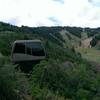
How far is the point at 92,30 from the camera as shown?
16612 cm

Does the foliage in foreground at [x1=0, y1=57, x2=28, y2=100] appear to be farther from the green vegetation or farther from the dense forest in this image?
the green vegetation

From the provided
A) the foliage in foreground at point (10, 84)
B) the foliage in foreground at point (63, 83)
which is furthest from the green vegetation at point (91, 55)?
the foliage in foreground at point (10, 84)

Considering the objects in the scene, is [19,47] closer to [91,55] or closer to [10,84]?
[10,84]

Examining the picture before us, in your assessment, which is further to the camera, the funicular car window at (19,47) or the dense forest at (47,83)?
the funicular car window at (19,47)

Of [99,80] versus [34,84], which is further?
[99,80]

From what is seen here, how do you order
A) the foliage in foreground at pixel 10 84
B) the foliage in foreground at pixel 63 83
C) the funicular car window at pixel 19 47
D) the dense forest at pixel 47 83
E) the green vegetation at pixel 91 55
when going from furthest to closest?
the green vegetation at pixel 91 55
the funicular car window at pixel 19 47
the foliage in foreground at pixel 63 83
the dense forest at pixel 47 83
the foliage in foreground at pixel 10 84

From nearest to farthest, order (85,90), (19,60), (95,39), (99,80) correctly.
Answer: (85,90) → (99,80) → (19,60) → (95,39)

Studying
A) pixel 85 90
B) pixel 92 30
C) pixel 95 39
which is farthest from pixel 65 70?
pixel 92 30

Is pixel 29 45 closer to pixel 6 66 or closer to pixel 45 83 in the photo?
pixel 45 83

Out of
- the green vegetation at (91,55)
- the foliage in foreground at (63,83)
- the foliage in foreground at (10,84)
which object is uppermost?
the foliage in foreground at (10,84)

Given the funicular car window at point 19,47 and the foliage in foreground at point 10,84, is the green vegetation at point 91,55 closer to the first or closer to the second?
the funicular car window at point 19,47

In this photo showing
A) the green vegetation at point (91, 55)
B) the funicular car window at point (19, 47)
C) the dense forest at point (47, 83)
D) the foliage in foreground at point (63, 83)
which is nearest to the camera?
the dense forest at point (47, 83)

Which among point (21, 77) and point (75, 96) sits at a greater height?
point (21, 77)

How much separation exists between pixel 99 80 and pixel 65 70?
2624mm
